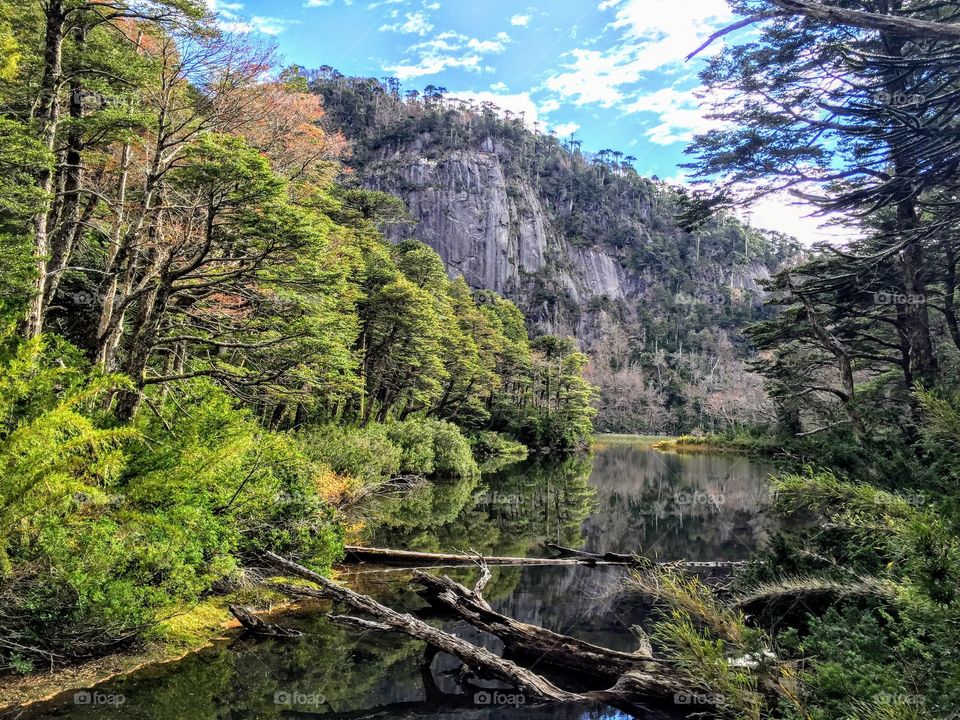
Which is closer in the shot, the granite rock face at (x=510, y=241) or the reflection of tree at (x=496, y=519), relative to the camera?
the reflection of tree at (x=496, y=519)

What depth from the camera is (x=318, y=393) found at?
58.0ft

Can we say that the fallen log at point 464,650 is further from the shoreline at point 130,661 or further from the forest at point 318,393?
the shoreline at point 130,661

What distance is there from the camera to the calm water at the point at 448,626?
4.93 metres

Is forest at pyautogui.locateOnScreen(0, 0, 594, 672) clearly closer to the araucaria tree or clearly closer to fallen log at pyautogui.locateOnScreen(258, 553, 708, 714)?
fallen log at pyautogui.locateOnScreen(258, 553, 708, 714)

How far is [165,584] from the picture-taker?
531cm

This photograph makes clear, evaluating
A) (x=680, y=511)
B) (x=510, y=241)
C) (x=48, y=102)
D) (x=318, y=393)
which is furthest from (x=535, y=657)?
(x=510, y=241)

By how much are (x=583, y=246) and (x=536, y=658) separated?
336ft

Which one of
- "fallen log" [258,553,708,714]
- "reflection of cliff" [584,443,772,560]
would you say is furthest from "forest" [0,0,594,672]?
"reflection of cliff" [584,443,772,560]

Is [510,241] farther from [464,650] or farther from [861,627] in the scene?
[861,627]

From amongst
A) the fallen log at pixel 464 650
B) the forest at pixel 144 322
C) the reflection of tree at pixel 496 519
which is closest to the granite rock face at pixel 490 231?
the reflection of tree at pixel 496 519

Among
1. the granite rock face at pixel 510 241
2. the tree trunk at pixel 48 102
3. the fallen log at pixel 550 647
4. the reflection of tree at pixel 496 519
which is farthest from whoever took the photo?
the granite rock face at pixel 510 241

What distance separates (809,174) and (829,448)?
444 cm

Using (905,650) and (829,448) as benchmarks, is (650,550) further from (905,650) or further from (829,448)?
(905,650)

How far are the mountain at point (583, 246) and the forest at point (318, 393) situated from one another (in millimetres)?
52475
